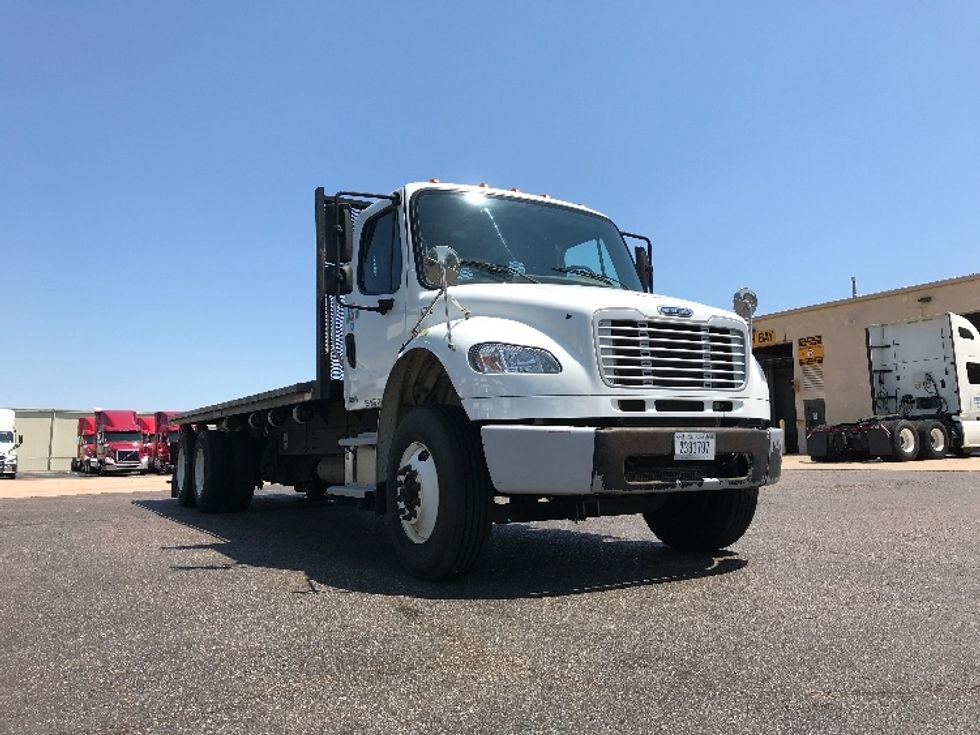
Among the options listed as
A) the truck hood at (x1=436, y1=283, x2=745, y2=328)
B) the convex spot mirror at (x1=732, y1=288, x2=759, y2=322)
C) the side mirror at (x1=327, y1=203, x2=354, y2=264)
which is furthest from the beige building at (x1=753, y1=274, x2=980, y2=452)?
the side mirror at (x1=327, y1=203, x2=354, y2=264)

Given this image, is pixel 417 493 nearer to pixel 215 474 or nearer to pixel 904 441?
pixel 215 474

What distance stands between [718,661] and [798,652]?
0.37 metres

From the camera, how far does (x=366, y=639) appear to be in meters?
3.44

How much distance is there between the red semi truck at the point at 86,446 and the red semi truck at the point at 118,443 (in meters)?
1.23

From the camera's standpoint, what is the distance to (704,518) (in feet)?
18.8

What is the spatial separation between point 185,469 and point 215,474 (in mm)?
1425

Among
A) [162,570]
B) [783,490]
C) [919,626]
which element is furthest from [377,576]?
[783,490]

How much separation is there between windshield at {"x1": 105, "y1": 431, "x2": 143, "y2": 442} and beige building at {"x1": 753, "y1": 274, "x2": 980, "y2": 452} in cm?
2540

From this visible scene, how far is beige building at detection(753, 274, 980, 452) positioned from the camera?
26766 millimetres

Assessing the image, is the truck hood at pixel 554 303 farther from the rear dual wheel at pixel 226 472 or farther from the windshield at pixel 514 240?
the rear dual wheel at pixel 226 472

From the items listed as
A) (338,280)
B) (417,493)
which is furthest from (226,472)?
(417,493)

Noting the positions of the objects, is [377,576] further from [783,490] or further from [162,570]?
[783,490]

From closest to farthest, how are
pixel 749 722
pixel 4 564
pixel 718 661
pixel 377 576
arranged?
pixel 749 722 < pixel 718 661 < pixel 377 576 < pixel 4 564

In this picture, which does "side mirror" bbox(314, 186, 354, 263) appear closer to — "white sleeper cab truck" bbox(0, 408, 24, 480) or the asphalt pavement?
the asphalt pavement
